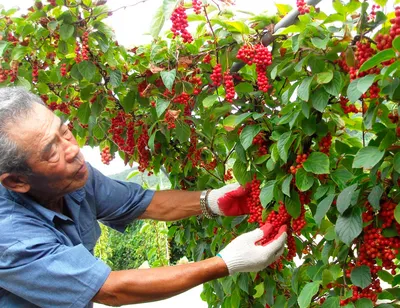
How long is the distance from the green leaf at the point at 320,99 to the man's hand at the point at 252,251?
1.27ft

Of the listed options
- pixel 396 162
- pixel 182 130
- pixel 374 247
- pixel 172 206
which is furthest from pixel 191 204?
pixel 396 162

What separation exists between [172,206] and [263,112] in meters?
0.60

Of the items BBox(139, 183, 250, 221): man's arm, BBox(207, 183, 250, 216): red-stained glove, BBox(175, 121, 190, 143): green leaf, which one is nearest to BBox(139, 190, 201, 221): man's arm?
BBox(139, 183, 250, 221): man's arm

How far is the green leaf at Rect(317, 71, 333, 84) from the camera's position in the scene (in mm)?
1136

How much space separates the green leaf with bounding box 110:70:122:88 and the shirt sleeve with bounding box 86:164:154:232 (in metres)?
0.34

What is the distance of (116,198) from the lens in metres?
1.81

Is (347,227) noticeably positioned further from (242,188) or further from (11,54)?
(11,54)

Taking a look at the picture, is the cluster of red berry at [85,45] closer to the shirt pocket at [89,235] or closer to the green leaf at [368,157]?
the shirt pocket at [89,235]

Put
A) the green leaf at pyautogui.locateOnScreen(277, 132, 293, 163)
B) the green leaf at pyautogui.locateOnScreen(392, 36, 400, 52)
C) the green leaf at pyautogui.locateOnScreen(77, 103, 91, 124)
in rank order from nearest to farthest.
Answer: the green leaf at pyautogui.locateOnScreen(392, 36, 400, 52) → the green leaf at pyautogui.locateOnScreen(277, 132, 293, 163) → the green leaf at pyautogui.locateOnScreen(77, 103, 91, 124)

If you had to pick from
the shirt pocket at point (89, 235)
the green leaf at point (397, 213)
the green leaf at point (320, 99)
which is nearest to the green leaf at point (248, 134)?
the green leaf at point (320, 99)

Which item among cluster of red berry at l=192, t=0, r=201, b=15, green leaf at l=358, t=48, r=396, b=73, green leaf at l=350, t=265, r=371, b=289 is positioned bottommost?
green leaf at l=350, t=265, r=371, b=289

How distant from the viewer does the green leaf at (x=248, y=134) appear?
1349mm

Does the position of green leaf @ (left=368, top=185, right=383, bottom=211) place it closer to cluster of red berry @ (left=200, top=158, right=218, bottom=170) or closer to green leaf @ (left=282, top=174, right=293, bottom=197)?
green leaf @ (left=282, top=174, right=293, bottom=197)

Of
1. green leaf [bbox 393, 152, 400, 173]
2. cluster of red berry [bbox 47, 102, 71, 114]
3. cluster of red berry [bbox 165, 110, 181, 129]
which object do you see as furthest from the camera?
cluster of red berry [bbox 47, 102, 71, 114]
